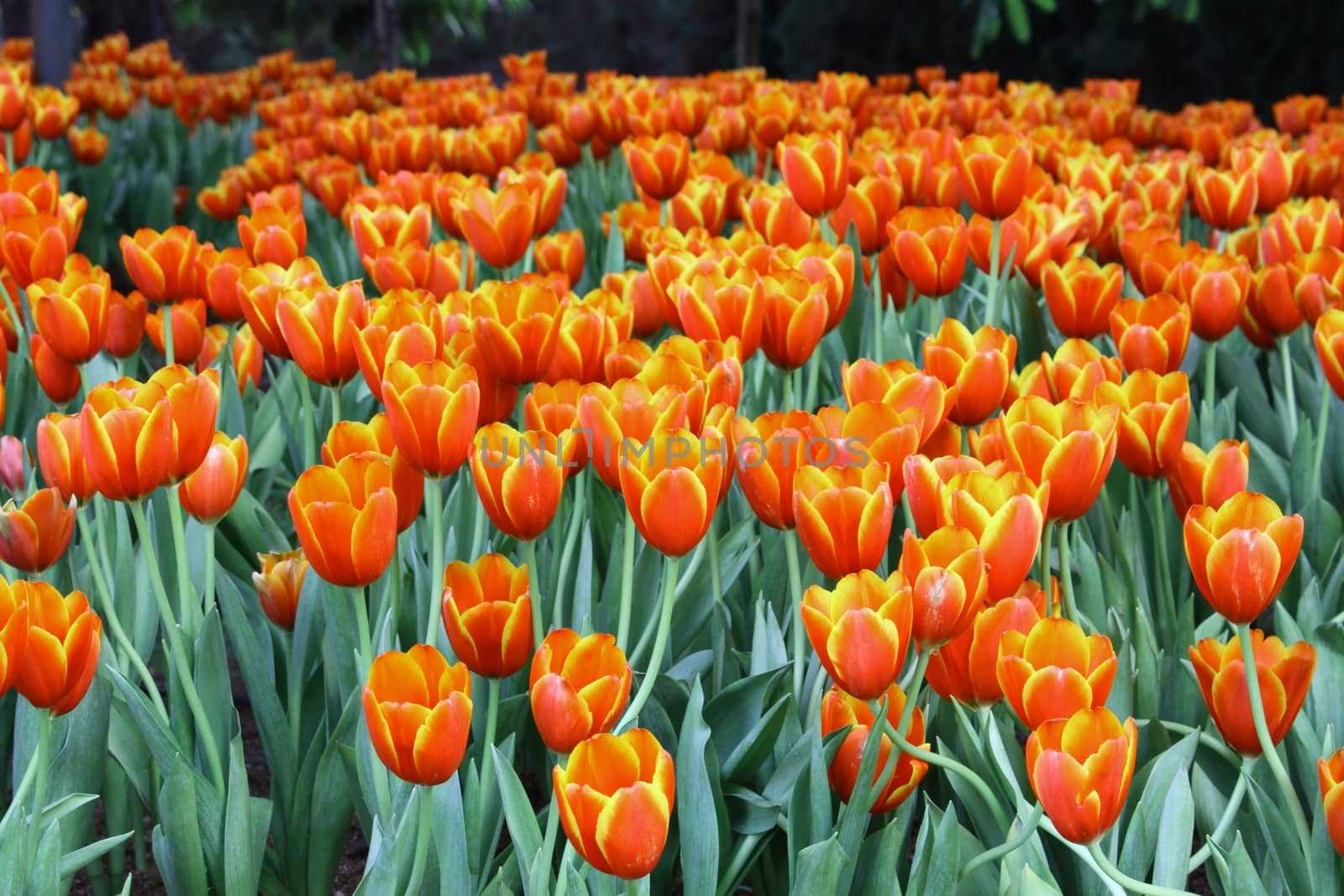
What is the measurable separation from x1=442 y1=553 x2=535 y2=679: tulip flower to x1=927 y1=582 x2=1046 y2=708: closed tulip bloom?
1.12ft

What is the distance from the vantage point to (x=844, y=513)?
108cm

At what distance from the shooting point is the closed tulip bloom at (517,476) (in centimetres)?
118

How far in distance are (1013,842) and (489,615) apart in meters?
0.45

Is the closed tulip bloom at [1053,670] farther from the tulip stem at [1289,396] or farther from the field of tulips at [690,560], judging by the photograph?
the tulip stem at [1289,396]

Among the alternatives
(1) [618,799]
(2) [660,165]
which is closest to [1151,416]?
(1) [618,799]

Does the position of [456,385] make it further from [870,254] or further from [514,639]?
[870,254]

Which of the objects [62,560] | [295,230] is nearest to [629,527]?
[62,560]

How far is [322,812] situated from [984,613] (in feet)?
2.35

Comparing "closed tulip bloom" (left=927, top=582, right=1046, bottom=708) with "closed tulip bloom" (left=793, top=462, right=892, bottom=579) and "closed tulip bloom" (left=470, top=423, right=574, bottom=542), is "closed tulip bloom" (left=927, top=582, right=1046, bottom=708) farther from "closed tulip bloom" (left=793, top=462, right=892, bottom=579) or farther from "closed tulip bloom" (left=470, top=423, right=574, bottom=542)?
"closed tulip bloom" (left=470, top=423, right=574, bottom=542)

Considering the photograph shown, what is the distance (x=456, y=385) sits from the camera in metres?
1.21

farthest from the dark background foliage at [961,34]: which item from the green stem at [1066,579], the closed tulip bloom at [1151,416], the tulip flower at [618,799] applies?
the tulip flower at [618,799]

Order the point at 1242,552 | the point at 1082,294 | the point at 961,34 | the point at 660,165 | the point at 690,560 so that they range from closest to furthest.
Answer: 1. the point at 1242,552
2. the point at 690,560
3. the point at 1082,294
4. the point at 660,165
5. the point at 961,34

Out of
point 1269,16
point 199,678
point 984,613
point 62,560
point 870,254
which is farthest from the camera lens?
point 1269,16

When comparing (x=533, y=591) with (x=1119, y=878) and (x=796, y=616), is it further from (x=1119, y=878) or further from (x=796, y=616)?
(x=1119, y=878)
